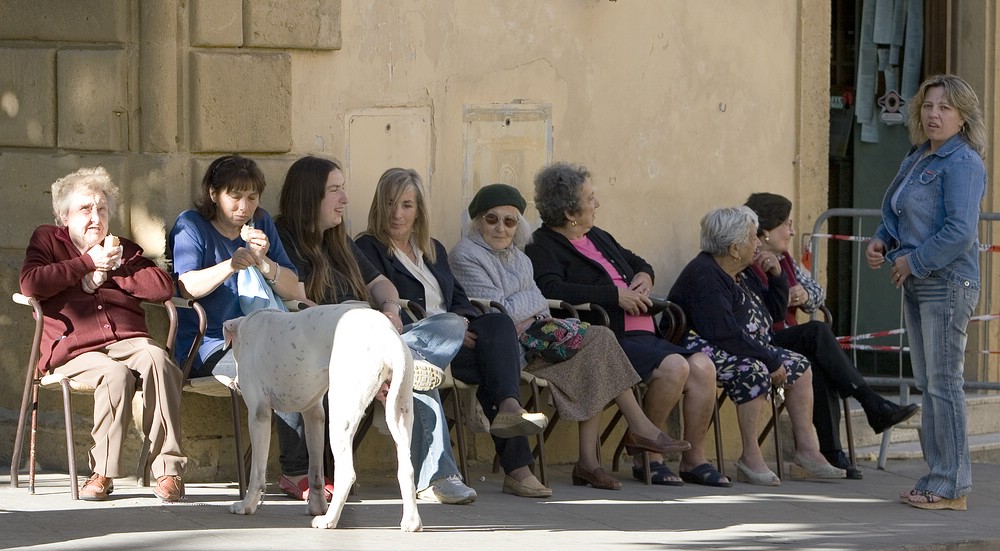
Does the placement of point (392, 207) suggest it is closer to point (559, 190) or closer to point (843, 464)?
point (559, 190)

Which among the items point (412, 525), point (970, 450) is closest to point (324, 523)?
point (412, 525)

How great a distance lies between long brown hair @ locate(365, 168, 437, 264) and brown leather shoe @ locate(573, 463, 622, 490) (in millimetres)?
1221

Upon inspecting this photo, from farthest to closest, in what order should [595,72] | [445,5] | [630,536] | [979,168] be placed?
[595,72], [445,5], [979,168], [630,536]

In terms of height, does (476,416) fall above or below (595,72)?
below

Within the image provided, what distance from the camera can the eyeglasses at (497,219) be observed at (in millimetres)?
7855

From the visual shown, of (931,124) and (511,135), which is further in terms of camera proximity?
(511,135)

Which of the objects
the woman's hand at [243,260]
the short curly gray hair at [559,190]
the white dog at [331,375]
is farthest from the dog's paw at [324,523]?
the short curly gray hair at [559,190]

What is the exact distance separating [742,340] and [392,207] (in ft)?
6.25

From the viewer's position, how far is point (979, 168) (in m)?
7.19

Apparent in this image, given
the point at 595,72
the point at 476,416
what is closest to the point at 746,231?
the point at 595,72

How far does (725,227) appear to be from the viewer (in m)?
8.20

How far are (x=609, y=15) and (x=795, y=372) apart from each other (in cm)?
213

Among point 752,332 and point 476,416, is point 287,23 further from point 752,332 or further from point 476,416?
point 752,332

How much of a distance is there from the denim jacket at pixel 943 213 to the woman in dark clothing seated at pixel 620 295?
3.93 ft
